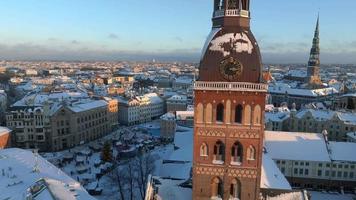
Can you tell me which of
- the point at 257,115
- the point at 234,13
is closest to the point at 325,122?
the point at 257,115

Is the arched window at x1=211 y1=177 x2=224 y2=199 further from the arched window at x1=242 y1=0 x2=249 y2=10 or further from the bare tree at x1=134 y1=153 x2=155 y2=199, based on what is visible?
the bare tree at x1=134 y1=153 x2=155 y2=199

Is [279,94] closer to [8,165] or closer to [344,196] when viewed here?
[344,196]

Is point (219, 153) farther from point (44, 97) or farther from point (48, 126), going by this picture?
point (44, 97)

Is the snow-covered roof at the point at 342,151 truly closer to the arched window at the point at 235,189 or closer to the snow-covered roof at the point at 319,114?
the snow-covered roof at the point at 319,114

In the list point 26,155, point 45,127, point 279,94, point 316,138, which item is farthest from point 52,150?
point 279,94

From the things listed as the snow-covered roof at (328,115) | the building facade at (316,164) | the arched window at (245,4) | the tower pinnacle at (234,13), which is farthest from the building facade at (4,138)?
the snow-covered roof at (328,115)

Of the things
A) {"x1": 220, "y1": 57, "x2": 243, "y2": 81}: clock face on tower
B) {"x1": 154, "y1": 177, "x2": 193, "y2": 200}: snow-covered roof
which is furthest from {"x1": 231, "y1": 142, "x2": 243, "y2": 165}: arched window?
{"x1": 154, "y1": 177, "x2": 193, "y2": 200}: snow-covered roof
